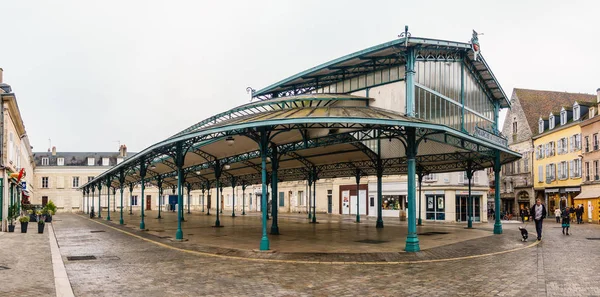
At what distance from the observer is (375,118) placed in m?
13.9

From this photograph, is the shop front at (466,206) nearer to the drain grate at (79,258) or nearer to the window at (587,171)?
the window at (587,171)

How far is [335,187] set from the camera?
162 feet

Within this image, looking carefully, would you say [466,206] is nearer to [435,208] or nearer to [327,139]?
[435,208]

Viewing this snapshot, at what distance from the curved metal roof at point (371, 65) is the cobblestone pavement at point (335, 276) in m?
8.44

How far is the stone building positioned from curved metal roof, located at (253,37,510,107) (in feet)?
88.9

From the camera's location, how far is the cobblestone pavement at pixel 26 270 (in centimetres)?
905

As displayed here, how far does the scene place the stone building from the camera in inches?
2024

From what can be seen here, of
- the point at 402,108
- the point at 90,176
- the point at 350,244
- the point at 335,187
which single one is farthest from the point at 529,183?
the point at 90,176

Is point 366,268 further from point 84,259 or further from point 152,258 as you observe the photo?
point 84,259

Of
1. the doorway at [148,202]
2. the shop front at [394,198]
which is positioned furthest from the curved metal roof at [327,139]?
the doorway at [148,202]

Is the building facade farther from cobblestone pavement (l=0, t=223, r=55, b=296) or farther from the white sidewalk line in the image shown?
cobblestone pavement (l=0, t=223, r=55, b=296)

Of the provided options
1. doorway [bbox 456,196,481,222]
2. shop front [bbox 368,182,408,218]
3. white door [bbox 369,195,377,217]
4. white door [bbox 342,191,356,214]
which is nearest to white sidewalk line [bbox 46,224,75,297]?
doorway [bbox 456,196,481,222]

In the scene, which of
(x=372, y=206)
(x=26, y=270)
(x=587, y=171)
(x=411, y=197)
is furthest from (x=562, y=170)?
(x=26, y=270)

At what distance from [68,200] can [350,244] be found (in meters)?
66.0
